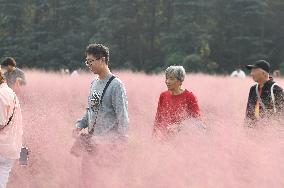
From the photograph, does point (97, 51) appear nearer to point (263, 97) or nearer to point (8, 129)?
point (8, 129)

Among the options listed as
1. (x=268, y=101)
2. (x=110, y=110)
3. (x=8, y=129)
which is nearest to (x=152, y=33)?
(x=268, y=101)

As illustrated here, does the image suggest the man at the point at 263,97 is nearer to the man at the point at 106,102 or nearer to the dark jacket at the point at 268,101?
the dark jacket at the point at 268,101

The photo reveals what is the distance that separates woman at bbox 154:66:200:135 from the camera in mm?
5902

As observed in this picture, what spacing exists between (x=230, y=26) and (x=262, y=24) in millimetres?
2365

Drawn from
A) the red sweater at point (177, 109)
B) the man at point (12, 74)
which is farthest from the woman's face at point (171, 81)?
the man at point (12, 74)

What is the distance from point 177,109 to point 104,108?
98 centimetres

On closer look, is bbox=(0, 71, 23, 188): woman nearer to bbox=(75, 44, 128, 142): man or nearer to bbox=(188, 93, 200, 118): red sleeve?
bbox=(75, 44, 128, 142): man

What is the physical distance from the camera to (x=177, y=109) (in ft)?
19.5

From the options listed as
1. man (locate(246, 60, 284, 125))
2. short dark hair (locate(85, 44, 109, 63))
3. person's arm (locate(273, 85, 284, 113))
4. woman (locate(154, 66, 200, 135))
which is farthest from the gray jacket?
person's arm (locate(273, 85, 284, 113))

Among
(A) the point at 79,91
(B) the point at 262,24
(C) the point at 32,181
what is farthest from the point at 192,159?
(B) the point at 262,24

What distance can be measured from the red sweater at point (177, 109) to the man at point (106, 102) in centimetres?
87

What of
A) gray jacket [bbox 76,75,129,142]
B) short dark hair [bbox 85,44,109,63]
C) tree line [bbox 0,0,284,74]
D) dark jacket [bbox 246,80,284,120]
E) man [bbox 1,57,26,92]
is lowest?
tree line [bbox 0,0,284,74]

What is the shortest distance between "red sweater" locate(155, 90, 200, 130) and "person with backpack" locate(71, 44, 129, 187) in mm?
861

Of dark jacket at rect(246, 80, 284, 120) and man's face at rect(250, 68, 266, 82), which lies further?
man's face at rect(250, 68, 266, 82)
